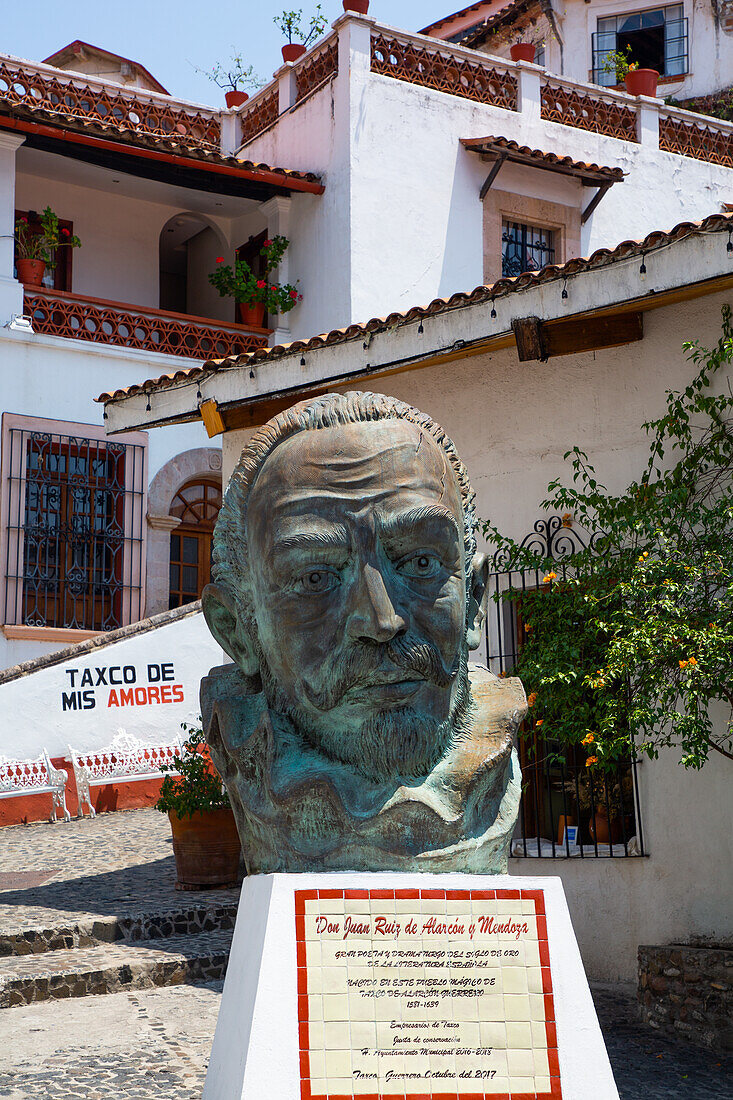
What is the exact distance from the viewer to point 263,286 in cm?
1598

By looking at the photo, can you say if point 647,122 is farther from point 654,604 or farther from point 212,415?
point 654,604

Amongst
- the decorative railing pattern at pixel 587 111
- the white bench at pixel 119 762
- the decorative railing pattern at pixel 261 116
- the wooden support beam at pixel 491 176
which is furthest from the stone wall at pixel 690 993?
the decorative railing pattern at pixel 261 116

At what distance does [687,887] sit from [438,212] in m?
10.6

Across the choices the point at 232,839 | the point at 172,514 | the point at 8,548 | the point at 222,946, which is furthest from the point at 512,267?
the point at 222,946

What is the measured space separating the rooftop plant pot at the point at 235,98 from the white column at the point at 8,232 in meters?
3.87

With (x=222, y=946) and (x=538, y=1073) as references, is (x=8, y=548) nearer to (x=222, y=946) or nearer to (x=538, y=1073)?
(x=222, y=946)

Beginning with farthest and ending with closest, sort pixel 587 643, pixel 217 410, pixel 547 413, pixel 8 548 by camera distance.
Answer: pixel 8 548 → pixel 217 410 → pixel 547 413 → pixel 587 643

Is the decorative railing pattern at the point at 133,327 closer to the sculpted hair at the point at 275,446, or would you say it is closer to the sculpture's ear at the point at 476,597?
the sculpted hair at the point at 275,446

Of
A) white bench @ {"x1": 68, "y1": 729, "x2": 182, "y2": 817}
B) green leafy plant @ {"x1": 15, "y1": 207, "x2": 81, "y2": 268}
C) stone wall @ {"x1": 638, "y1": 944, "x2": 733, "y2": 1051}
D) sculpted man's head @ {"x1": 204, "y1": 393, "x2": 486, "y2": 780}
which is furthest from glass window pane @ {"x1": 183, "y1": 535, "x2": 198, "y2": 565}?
sculpted man's head @ {"x1": 204, "y1": 393, "x2": 486, "y2": 780}

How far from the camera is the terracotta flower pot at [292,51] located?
16.7 meters

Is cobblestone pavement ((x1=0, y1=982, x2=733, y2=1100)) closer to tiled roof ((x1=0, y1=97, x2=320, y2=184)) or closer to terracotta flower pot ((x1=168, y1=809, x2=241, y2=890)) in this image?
terracotta flower pot ((x1=168, y1=809, x2=241, y2=890))

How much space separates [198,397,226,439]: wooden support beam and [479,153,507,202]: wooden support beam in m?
7.62

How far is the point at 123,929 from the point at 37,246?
31.7ft

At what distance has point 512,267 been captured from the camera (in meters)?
16.6
